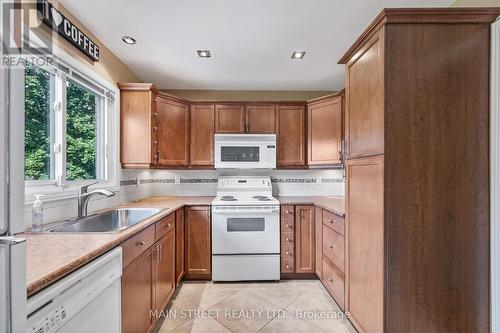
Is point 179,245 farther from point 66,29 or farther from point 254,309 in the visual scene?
point 66,29

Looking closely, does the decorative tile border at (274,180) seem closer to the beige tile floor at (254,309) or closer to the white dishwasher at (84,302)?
the beige tile floor at (254,309)

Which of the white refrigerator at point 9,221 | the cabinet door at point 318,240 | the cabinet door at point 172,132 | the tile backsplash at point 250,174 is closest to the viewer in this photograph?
the white refrigerator at point 9,221

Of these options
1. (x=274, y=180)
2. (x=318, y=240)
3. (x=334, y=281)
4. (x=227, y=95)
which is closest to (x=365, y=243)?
(x=334, y=281)

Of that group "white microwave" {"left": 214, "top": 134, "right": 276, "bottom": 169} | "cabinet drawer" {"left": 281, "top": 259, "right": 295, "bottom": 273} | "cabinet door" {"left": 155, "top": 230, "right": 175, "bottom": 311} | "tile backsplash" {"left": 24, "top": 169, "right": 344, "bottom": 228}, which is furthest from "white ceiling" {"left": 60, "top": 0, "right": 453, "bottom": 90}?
"cabinet drawer" {"left": 281, "top": 259, "right": 295, "bottom": 273}

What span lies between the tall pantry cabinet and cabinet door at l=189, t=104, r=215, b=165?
2.22 metres

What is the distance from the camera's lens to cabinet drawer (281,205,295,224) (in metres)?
2.87

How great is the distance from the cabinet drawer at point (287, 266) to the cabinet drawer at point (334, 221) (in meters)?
0.65

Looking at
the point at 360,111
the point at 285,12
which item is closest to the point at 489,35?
Result: the point at 360,111

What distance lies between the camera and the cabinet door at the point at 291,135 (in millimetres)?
3246

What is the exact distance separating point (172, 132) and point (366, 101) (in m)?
2.25

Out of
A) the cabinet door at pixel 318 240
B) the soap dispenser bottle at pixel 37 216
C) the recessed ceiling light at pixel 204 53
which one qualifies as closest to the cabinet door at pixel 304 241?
the cabinet door at pixel 318 240

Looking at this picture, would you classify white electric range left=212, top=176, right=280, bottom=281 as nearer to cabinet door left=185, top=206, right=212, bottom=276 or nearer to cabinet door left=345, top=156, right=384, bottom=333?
cabinet door left=185, top=206, right=212, bottom=276

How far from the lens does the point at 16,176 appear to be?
571 mm

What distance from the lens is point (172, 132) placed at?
9.99 ft
